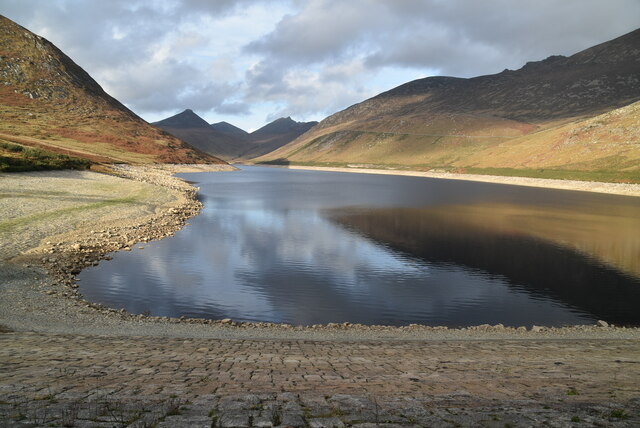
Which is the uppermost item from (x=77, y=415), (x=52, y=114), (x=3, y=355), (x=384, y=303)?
(x=52, y=114)

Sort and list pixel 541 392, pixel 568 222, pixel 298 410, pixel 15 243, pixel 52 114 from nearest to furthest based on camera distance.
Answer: pixel 298 410, pixel 541 392, pixel 15 243, pixel 568 222, pixel 52 114

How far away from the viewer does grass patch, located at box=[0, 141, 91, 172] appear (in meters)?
57.7

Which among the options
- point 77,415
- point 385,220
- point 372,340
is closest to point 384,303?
point 372,340

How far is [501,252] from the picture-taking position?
119ft

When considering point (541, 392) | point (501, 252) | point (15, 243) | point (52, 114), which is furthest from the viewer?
point (52, 114)

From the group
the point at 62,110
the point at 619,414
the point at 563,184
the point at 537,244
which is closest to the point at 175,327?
the point at 619,414

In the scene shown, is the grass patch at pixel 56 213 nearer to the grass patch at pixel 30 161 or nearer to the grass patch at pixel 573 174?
the grass patch at pixel 30 161

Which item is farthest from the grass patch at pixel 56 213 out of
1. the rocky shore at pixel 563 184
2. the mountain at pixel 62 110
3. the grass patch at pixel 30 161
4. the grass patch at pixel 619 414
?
the rocky shore at pixel 563 184

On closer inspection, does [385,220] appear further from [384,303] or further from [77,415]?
[77,415]

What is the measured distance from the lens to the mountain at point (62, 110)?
452 ft

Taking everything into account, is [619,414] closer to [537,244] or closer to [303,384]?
[303,384]

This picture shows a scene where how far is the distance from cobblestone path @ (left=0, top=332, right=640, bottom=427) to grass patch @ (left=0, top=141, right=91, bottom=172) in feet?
184

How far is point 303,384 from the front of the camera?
31.4ft

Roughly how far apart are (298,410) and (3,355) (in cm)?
857
